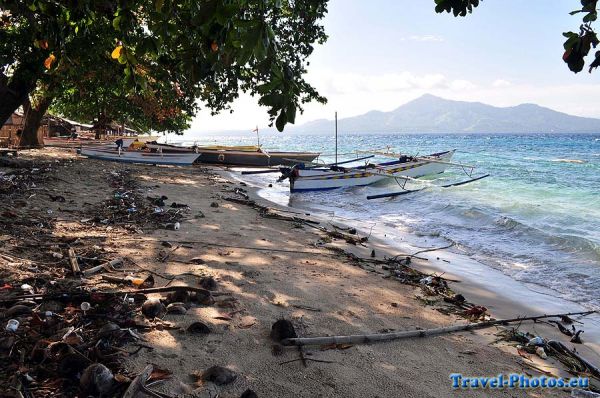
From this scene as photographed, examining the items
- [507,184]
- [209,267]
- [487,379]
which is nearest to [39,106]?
[209,267]

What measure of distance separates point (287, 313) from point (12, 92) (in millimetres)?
8801

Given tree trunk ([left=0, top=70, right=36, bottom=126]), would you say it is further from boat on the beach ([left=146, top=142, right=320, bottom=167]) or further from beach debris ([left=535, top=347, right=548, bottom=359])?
boat on the beach ([left=146, top=142, right=320, bottom=167])

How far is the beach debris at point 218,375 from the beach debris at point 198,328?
0.62 m

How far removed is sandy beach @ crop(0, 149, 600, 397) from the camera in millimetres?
3178

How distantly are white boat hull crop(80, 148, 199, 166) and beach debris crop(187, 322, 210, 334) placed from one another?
2093 centimetres

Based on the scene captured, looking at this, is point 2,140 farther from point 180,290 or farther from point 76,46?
point 180,290

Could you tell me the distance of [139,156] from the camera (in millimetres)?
23078

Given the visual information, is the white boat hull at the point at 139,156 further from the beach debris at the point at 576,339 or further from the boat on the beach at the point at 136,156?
the beach debris at the point at 576,339

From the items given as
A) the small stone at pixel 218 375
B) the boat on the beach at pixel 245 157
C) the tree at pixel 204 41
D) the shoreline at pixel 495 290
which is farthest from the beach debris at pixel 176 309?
the boat on the beach at pixel 245 157

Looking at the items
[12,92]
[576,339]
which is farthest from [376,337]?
[12,92]

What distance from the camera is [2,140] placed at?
897 inches

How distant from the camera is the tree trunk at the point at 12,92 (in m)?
9.13

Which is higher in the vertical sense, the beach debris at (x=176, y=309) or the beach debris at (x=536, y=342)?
the beach debris at (x=176, y=309)

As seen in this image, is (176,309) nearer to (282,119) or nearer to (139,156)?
(282,119)
